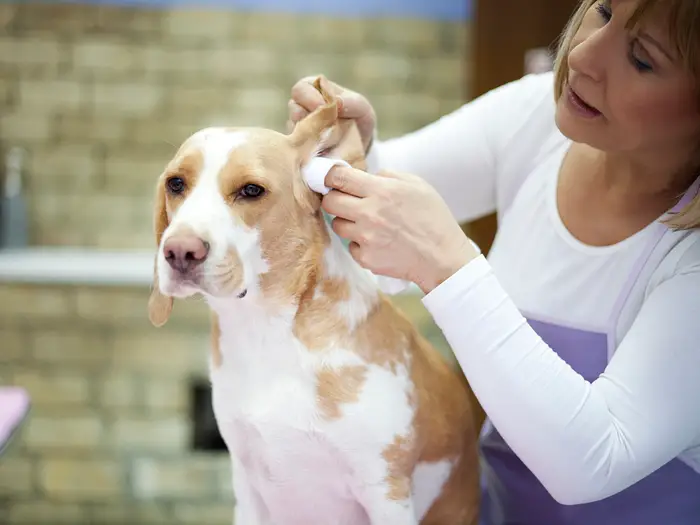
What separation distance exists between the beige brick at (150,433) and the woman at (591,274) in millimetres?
1558

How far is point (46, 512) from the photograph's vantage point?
94.3 inches

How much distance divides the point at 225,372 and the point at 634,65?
20.9 inches

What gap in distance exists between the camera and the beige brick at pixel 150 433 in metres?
2.38

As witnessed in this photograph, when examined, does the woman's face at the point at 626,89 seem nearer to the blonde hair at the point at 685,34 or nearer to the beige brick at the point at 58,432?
the blonde hair at the point at 685,34

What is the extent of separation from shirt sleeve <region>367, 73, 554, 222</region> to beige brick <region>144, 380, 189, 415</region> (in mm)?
1479

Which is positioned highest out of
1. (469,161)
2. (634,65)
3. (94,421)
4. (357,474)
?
(634,65)

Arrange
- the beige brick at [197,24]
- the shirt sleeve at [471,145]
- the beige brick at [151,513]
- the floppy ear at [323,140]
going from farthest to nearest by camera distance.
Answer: the beige brick at [197,24] < the beige brick at [151,513] < the shirt sleeve at [471,145] < the floppy ear at [323,140]

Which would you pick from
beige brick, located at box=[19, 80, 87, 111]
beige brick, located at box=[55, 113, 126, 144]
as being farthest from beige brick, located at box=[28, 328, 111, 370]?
beige brick, located at box=[19, 80, 87, 111]

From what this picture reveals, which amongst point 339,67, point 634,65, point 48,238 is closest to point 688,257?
point 634,65

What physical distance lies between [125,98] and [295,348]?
1.99 metres

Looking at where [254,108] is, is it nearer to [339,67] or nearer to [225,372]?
[339,67]

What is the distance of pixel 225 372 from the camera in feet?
2.63

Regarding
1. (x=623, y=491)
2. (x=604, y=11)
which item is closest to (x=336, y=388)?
(x=623, y=491)

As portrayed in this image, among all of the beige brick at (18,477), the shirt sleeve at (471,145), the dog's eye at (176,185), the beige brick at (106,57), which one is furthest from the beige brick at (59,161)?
the dog's eye at (176,185)
